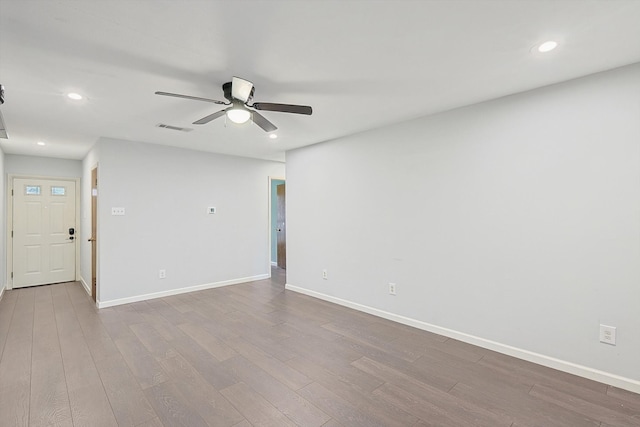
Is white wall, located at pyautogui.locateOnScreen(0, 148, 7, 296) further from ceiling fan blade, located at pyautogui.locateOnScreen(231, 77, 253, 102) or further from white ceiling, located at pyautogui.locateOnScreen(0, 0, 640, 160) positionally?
ceiling fan blade, located at pyautogui.locateOnScreen(231, 77, 253, 102)

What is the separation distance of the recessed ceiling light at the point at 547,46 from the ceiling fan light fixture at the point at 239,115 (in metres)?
2.18

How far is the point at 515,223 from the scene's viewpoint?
9.19ft

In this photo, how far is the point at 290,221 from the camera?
208 inches

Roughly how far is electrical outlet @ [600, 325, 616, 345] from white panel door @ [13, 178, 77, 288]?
796 cm

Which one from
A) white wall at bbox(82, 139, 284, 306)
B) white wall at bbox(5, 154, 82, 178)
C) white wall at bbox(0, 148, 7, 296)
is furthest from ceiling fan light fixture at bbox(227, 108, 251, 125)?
white wall at bbox(5, 154, 82, 178)

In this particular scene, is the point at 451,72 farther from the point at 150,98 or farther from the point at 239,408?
the point at 239,408

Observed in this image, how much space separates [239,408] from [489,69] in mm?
3088

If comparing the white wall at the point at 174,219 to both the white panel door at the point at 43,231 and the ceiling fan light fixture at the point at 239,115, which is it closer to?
the white panel door at the point at 43,231

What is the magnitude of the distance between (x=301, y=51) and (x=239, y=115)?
2.63ft

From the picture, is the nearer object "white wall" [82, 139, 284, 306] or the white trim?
"white wall" [82, 139, 284, 306]

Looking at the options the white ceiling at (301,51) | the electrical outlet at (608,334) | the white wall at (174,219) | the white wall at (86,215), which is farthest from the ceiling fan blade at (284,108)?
the white wall at (86,215)

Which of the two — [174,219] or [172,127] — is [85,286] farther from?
[172,127]

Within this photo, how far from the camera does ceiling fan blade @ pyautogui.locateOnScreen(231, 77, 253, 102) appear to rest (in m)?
2.32

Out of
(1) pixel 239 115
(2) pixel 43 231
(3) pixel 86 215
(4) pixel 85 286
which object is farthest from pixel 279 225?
(1) pixel 239 115
